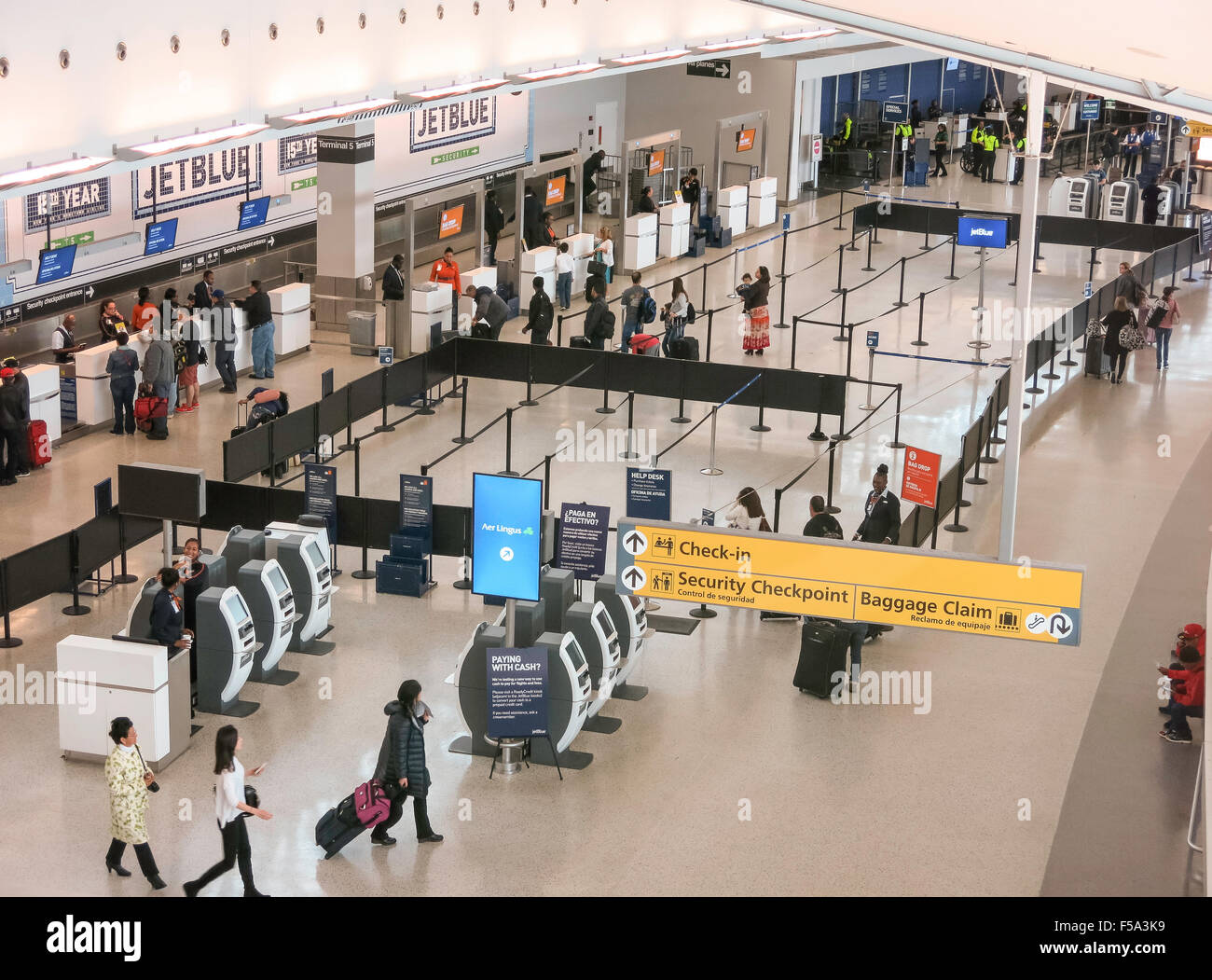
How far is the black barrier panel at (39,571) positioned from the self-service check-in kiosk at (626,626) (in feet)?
15.1

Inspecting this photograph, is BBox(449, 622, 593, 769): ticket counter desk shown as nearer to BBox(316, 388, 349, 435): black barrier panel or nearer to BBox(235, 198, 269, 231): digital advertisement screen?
BBox(316, 388, 349, 435): black barrier panel

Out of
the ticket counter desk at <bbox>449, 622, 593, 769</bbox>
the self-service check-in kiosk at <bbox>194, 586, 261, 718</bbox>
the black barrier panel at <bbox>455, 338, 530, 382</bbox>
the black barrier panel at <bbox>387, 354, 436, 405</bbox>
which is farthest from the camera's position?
the black barrier panel at <bbox>455, 338, 530, 382</bbox>

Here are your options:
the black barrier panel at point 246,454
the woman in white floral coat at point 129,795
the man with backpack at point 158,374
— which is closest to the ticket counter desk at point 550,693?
the woman in white floral coat at point 129,795

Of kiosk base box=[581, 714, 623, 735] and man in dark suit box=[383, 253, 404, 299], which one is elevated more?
man in dark suit box=[383, 253, 404, 299]

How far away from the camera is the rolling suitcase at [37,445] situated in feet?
58.2

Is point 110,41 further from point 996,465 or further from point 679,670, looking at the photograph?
point 996,465

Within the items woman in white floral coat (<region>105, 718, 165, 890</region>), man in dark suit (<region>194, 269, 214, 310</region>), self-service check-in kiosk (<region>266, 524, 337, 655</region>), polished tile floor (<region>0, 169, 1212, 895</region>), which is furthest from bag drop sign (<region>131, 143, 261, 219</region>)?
woman in white floral coat (<region>105, 718, 165, 890</region>)

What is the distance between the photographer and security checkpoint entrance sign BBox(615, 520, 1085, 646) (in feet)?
28.7

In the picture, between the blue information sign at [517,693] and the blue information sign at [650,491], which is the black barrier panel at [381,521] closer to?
the blue information sign at [650,491]

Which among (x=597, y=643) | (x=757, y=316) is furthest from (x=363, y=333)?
(x=597, y=643)

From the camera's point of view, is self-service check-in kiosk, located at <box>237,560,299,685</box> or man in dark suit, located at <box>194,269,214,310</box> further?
man in dark suit, located at <box>194,269,214,310</box>

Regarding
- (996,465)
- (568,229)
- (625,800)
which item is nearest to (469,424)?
(996,465)

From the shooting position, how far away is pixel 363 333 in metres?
23.8

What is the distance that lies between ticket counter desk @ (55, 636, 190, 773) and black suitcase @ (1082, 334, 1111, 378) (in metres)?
15.7
